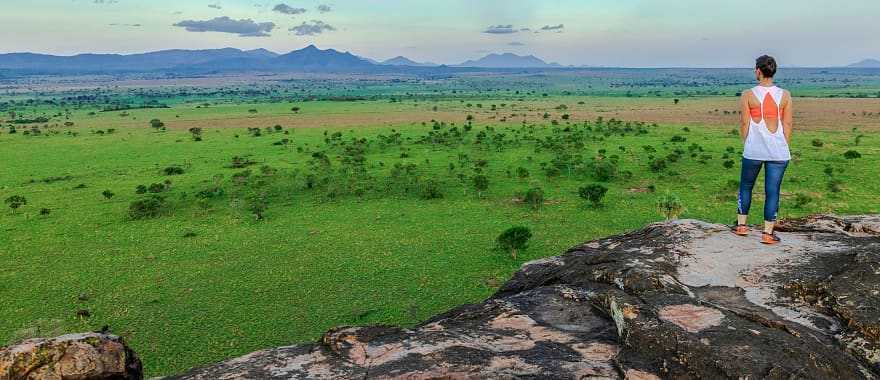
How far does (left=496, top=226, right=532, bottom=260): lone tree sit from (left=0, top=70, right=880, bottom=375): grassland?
1.63 feet

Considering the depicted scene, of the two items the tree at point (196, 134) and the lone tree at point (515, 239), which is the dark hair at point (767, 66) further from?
Result: the tree at point (196, 134)

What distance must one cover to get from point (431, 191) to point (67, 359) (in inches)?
1052

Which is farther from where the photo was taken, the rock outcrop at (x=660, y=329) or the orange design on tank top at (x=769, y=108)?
the orange design on tank top at (x=769, y=108)

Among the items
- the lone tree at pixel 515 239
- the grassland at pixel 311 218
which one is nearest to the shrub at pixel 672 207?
the grassland at pixel 311 218

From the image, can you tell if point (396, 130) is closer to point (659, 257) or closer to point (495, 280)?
point (495, 280)

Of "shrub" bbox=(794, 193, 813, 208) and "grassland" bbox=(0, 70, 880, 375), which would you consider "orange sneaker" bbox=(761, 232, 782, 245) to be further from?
"shrub" bbox=(794, 193, 813, 208)

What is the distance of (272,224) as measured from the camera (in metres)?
29.1

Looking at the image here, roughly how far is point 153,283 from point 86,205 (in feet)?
57.3

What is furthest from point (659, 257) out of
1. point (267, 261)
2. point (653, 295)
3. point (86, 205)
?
point (86, 205)

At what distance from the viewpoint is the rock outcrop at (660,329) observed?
7.21 metres

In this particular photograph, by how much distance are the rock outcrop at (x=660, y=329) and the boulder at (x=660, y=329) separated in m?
0.02

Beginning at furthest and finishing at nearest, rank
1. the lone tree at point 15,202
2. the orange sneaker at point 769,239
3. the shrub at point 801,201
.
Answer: the lone tree at point 15,202 → the shrub at point 801,201 → the orange sneaker at point 769,239

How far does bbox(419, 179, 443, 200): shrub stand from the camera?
112 ft

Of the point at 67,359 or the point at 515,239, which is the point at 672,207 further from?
the point at 67,359
